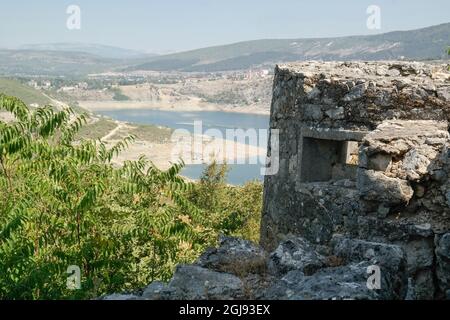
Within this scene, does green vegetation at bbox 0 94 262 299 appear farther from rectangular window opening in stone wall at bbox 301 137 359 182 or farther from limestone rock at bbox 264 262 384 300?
limestone rock at bbox 264 262 384 300

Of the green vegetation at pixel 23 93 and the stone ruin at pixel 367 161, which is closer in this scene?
the stone ruin at pixel 367 161

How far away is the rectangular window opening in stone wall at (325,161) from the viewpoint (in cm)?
676

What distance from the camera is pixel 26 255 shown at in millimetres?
5594

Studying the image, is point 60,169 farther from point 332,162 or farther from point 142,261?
point 332,162

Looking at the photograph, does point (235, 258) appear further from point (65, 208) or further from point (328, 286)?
point (65, 208)

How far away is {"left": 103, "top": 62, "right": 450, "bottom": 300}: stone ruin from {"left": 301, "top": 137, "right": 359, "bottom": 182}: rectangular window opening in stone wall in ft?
0.05

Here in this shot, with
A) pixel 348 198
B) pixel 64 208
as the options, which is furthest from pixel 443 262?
pixel 64 208

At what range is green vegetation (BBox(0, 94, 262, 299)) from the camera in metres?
5.50

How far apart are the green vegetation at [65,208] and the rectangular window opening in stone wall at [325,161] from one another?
1578 mm

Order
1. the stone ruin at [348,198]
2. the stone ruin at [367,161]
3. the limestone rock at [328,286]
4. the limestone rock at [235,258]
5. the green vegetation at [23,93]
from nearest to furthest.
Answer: the limestone rock at [328,286], the stone ruin at [348,198], the limestone rock at [235,258], the stone ruin at [367,161], the green vegetation at [23,93]

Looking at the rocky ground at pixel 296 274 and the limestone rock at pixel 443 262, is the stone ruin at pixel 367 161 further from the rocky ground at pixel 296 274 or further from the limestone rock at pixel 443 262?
the rocky ground at pixel 296 274

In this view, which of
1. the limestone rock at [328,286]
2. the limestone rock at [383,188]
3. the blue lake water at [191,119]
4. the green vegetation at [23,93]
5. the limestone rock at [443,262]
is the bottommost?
the blue lake water at [191,119]

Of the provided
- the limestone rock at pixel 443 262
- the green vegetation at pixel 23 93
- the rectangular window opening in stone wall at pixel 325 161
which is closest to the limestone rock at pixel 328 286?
the limestone rock at pixel 443 262
